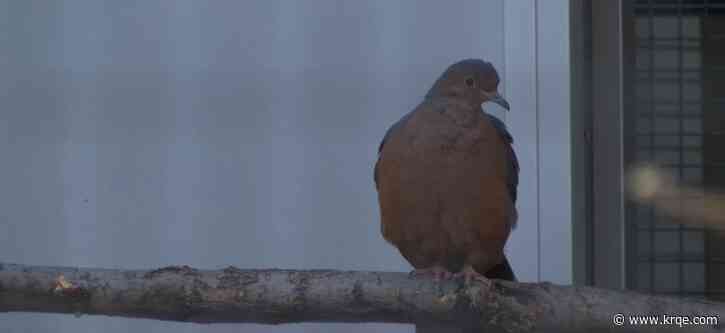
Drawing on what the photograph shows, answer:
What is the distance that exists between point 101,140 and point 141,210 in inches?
11.9

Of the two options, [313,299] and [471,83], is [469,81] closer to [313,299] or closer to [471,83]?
[471,83]

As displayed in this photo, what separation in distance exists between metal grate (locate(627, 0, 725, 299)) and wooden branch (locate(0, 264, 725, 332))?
193 cm

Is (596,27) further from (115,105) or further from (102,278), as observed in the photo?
(102,278)

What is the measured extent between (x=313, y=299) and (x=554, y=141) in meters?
1.53

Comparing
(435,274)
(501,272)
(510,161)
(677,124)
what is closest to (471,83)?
(510,161)

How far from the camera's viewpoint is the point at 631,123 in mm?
4668

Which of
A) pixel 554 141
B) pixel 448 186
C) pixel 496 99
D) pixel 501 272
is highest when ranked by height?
pixel 496 99

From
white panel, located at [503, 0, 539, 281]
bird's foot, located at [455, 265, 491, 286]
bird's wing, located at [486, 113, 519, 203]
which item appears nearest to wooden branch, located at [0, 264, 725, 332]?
bird's foot, located at [455, 265, 491, 286]

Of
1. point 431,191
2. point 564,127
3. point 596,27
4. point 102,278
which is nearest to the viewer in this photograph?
point 102,278

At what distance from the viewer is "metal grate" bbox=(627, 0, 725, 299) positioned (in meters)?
4.74

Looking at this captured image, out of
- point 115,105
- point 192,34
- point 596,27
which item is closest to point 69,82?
point 115,105

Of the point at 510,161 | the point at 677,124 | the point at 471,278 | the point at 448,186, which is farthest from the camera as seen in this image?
the point at 677,124

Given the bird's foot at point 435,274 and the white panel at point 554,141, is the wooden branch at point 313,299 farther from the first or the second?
the white panel at point 554,141

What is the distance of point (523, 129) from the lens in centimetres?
403
